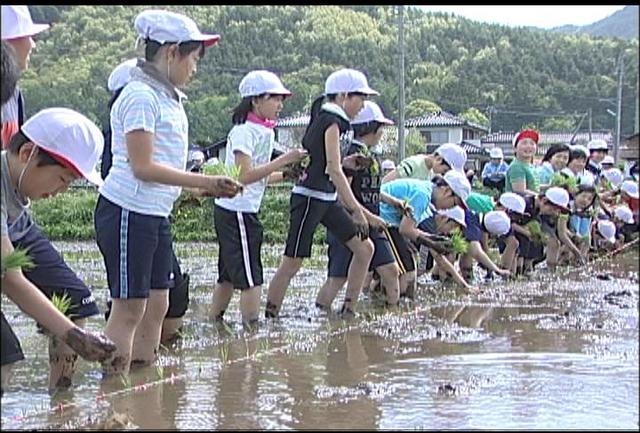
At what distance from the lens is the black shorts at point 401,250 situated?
791 cm

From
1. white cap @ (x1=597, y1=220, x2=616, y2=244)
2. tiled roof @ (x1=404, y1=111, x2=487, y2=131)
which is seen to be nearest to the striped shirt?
white cap @ (x1=597, y1=220, x2=616, y2=244)

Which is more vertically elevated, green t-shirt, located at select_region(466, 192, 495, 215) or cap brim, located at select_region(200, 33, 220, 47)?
cap brim, located at select_region(200, 33, 220, 47)

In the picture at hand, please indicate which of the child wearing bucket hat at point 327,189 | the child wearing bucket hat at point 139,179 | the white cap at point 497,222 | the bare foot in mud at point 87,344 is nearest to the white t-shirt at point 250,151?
the child wearing bucket hat at point 327,189

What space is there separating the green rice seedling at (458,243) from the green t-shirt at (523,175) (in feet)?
6.37

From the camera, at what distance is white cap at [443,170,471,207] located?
834 cm

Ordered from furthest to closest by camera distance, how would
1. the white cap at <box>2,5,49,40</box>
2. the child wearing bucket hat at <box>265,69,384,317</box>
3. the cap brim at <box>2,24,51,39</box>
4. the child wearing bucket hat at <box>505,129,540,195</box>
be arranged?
the child wearing bucket hat at <box>505,129,540,195</box> → the child wearing bucket hat at <box>265,69,384,317</box> → the cap brim at <box>2,24,51,39</box> → the white cap at <box>2,5,49,40</box>

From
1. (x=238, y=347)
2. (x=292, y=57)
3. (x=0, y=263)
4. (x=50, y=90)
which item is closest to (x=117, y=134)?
(x=238, y=347)

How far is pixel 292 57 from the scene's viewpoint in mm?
25062

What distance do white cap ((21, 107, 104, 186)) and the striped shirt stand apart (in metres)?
0.63

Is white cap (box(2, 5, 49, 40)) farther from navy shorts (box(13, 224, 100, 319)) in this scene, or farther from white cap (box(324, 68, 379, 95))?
white cap (box(324, 68, 379, 95))

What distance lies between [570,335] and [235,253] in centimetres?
213

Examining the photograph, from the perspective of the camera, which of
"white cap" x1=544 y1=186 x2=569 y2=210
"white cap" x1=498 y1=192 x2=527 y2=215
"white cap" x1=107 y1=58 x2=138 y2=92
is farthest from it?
"white cap" x1=544 y1=186 x2=569 y2=210

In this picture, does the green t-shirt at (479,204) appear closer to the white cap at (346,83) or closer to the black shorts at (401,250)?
the black shorts at (401,250)

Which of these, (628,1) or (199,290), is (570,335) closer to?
(628,1)
